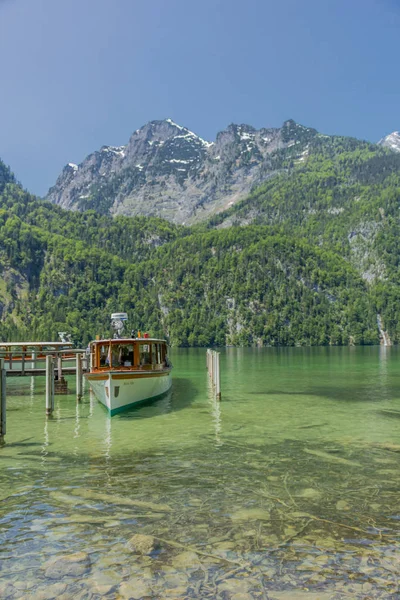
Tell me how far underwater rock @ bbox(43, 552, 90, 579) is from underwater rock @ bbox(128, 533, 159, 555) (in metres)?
1.00

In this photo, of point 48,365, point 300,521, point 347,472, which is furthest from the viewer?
point 48,365

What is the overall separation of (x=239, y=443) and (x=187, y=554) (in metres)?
12.3

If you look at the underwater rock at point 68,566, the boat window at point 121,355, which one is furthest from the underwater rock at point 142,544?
the boat window at point 121,355

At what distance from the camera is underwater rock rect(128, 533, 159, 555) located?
35.8 ft

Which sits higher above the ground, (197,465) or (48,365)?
(48,365)

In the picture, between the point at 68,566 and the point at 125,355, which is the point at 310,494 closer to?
the point at 68,566

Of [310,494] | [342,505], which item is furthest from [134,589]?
[310,494]

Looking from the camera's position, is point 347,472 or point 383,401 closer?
point 347,472

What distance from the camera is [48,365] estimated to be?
3238cm

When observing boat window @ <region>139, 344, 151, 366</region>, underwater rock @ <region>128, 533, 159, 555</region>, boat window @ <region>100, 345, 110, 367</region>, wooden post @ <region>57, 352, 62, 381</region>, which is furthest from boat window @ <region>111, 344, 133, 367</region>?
underwater rock @ <region>128, 533, 159, 555</region>

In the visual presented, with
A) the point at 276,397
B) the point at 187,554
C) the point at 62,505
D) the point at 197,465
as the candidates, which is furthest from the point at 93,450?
the point at 276,397

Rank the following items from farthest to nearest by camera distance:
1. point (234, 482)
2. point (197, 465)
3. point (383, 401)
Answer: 1. point (383, 401)
2. point (197, 465)
3. point (234, 482)

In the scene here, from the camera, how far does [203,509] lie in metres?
13.6

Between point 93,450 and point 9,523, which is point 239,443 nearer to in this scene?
point 93,450
